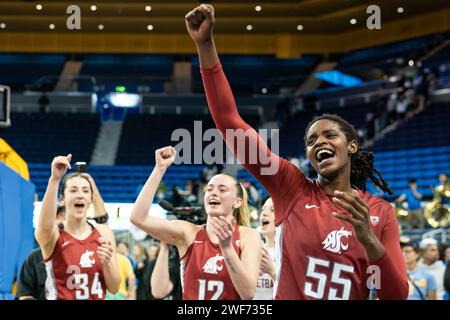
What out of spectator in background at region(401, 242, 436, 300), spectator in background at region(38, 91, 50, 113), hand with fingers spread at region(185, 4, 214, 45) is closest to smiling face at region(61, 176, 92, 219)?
hand with fingers spread at region(185, 4, 214, 45)

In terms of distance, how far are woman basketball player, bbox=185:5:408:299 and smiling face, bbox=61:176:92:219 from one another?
2.38 meters

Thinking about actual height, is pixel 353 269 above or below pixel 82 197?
below

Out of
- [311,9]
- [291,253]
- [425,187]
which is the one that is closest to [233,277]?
[291,253]

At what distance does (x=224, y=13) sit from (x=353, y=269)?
20.7 metres

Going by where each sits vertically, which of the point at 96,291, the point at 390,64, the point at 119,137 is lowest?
the point at 96,291

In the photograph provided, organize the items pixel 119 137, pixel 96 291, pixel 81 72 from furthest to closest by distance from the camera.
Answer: pixel 81 72 → pixel 119 137 → pixel 96 291

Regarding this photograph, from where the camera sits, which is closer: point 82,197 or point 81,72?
point 82,197

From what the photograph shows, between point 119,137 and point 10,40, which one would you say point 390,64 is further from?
point 10,40

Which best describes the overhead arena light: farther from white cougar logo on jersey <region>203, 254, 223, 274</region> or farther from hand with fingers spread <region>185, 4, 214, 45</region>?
hand with fingers spread <region>185, 4, 214, 45</region>

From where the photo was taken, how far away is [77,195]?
5.04 m

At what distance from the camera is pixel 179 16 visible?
23.0 meters

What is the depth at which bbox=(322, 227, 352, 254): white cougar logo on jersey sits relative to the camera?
9.10 feet

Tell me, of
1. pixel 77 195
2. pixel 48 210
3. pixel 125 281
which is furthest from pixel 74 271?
pixel 125 281

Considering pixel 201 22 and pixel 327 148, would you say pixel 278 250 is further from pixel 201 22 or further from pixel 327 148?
pixel 201 22
